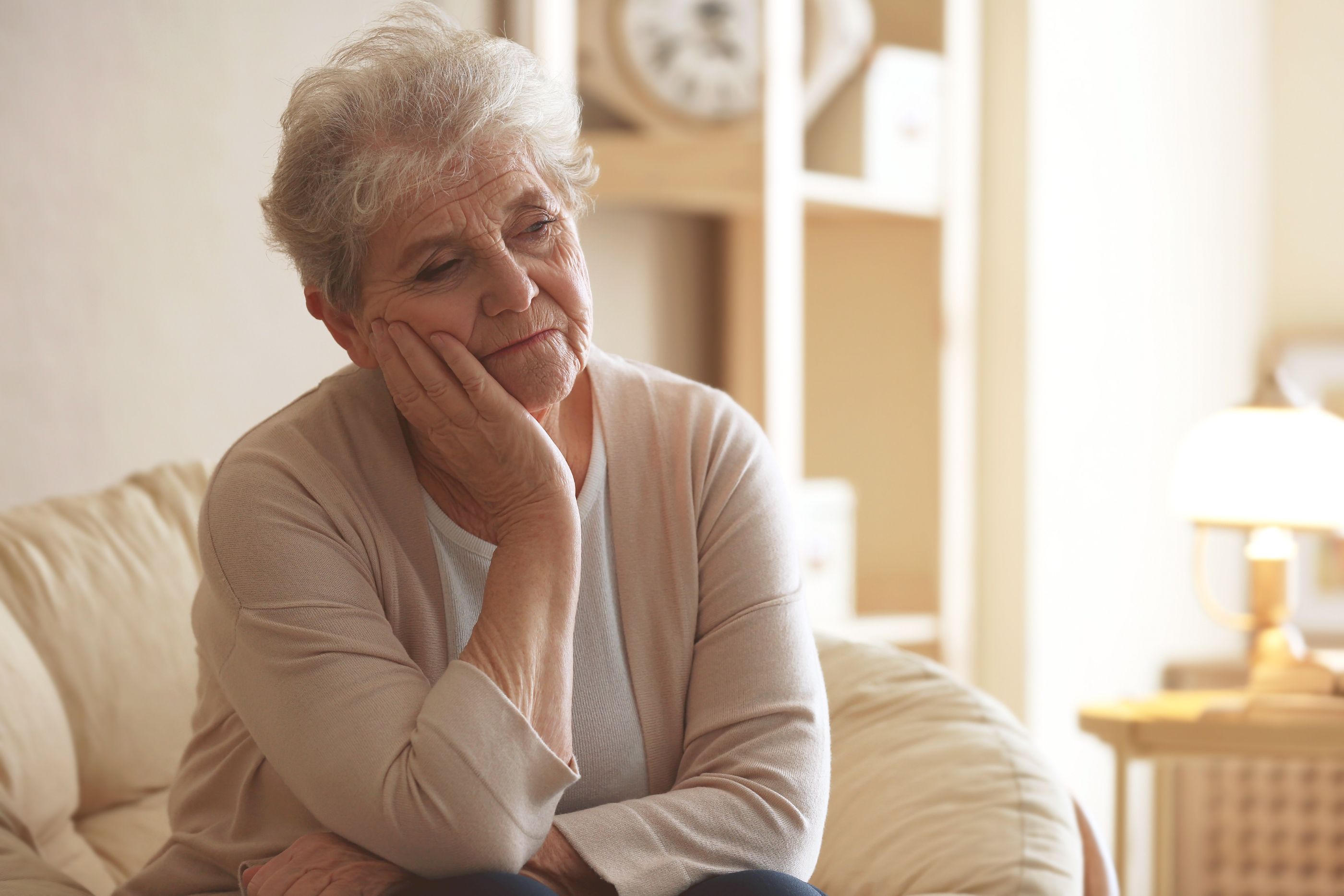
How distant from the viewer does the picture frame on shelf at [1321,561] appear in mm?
3051

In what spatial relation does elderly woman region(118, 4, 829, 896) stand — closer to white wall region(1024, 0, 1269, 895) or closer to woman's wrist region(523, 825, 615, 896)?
woman's wrist region(523, 825, 615, 896)

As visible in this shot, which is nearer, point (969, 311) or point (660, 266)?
point (660, 266)

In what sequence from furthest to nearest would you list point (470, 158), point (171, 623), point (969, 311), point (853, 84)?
point (969, 311) → point (853, 84) → point (171, 623) → point (470, 158)

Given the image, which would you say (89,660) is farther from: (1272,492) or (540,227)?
(1272,492)

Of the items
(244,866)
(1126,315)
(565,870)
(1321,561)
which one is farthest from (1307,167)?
(244,866)

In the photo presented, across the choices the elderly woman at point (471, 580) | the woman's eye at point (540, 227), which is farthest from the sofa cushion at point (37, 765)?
the woman's eye at point (540, 227)

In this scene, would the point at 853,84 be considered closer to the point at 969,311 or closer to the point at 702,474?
the point at 969,311

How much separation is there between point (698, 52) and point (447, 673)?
5.54ft

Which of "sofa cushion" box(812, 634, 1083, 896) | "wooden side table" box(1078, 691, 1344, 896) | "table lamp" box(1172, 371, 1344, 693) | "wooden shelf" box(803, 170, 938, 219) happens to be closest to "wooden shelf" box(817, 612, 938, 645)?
"wooden side table" box(1078, 691, 1344, 896)

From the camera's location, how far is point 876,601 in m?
2.89

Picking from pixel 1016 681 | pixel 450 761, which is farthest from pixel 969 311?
pixel 450 761

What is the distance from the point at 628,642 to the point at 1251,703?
1482 millimetres

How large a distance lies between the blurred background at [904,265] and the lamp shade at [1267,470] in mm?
583

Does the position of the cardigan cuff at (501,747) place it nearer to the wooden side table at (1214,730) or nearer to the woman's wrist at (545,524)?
the woman's wrist at (545,524)
